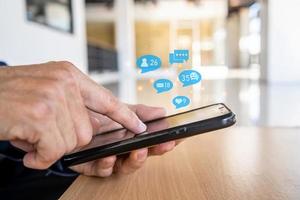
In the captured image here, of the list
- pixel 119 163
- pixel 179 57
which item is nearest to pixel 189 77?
pixel 179 57

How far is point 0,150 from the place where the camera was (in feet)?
1.87

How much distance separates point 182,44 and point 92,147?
0.52 feet

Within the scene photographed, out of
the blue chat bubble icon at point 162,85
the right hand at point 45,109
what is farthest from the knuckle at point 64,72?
the blue chat bubble icon at point 162,85

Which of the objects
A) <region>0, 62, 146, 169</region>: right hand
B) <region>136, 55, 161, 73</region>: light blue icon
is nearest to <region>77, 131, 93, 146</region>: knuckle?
<region>0, 62, 146, 169</region>: right hand

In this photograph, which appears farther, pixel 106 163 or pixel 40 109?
pixel 106 163

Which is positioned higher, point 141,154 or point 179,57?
point 179,57

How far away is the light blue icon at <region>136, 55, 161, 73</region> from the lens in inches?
14.6

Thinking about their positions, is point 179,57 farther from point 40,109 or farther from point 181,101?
point 40,109

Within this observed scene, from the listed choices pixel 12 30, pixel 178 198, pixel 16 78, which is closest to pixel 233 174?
pixel 178 198

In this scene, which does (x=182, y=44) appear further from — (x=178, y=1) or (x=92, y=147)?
(x=178, y=1)

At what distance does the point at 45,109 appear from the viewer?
0.28 metres

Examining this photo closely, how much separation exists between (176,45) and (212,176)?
159mm

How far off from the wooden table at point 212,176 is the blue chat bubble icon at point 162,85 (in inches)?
3.8

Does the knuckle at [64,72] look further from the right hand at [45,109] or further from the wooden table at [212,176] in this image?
the wooden table at [212,176]
